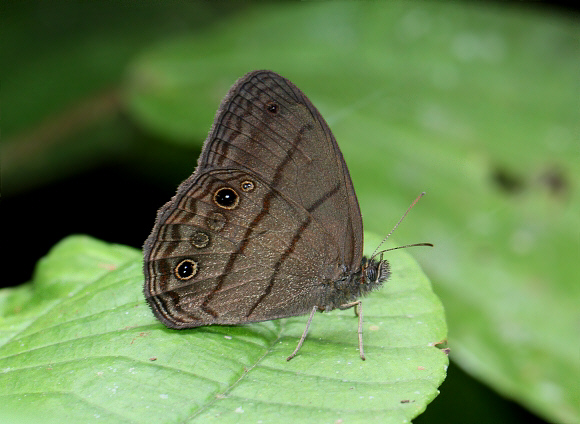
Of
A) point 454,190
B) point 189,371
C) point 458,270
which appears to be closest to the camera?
point 189,371

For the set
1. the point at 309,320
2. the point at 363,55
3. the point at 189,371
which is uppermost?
the point at 363,55

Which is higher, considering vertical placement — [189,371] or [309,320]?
[309,320]

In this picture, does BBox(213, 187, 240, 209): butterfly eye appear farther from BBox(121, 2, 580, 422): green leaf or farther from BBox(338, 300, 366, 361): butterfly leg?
BBox(121, 2, 580, 422): green leaf

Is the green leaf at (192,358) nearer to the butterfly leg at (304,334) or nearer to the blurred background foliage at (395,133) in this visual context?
the butterfly leg at (304,334)

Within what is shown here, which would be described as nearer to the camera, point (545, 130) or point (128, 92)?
point (545, 130)

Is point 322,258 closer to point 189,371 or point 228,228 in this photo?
point 228,228

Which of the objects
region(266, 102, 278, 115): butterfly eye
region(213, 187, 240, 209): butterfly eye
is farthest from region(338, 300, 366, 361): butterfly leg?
region(266, 102, 278, 115): butterfly eye

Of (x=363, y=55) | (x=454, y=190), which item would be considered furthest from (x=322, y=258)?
(x=363, y=55)
